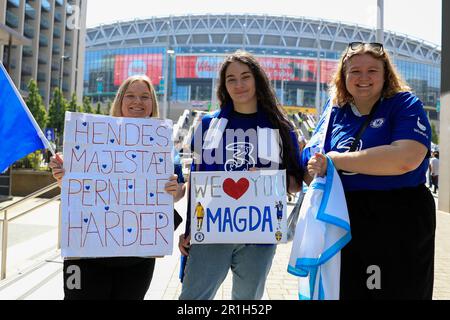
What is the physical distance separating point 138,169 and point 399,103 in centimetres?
162

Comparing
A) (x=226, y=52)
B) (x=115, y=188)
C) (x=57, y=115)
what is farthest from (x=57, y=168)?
(x=226, y=52)

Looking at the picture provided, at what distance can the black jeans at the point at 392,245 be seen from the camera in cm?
217

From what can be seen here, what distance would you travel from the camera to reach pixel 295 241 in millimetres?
2283

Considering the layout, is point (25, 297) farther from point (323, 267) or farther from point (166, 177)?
point (323, 267)

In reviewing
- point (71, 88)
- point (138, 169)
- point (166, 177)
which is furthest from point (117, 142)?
point (71, 88)

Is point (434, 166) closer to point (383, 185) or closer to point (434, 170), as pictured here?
point (434, 170)

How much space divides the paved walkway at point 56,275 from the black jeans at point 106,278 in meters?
1.96

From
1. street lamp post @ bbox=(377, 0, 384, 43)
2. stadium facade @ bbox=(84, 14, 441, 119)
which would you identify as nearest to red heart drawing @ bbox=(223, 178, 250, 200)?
street lamp post @ bbox=(377, 0, 384, 43)

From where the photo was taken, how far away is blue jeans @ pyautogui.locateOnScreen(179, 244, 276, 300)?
2.54m

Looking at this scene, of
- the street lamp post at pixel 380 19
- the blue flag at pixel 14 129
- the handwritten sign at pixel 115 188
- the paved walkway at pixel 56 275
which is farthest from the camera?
the street lamp post at pixel 380 19

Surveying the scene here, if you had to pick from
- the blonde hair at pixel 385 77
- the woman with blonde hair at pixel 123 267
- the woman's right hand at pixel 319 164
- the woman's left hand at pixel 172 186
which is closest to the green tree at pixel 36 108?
the woman with blonde hair at pixel 123 267

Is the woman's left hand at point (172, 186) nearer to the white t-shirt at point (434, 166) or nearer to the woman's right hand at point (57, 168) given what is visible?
the woman's right hand at point (57, 168)

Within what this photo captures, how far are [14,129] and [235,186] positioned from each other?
170 centimetres
